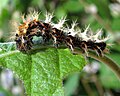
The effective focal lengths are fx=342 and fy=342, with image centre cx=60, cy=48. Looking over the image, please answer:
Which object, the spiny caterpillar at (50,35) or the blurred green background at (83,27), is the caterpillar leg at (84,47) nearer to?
the spiny caterpillar at (50,35)

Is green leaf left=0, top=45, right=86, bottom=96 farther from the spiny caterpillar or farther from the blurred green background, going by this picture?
the blurred green background

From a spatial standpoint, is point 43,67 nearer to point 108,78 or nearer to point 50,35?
point 50,35

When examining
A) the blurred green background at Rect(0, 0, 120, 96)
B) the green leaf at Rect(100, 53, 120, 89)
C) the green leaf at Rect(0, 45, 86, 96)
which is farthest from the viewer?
the green leaf at Rect(100, 53, 120, 89)

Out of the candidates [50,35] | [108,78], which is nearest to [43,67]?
[50,35]

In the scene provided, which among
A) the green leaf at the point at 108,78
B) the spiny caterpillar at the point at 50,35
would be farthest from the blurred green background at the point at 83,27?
the spiny caterpillar at the point at 50,35

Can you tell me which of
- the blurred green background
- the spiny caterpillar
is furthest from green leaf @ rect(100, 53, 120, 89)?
the spiny caterpillar

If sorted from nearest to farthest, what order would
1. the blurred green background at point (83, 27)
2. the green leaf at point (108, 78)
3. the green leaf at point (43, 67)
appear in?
the green leaf at point (43, 67) → the blurred green background at point (83, 27) → the green leaf at point (108, 78)

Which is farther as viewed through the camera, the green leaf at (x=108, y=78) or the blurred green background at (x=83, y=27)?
the green leaf at (x=108, y=78)
